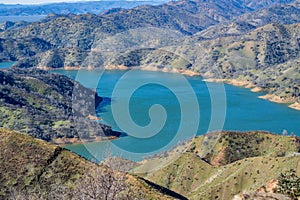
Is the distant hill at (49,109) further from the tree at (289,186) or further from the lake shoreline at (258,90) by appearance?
the tree at (289,186)

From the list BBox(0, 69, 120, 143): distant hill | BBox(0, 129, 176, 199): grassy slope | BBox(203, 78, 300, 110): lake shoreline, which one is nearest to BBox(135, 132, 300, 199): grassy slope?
BBox(0, 129, 176, 199): grassy slope

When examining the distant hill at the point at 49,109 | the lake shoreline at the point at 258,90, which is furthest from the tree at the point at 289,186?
the lake shoreline at the point at 258,90

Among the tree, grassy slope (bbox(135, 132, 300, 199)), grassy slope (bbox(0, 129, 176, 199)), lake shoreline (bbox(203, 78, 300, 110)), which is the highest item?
the tree

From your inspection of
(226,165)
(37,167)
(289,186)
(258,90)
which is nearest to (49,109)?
(226,165)

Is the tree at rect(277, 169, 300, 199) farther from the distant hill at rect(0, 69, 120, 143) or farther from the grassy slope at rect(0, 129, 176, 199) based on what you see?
the distant hill at rect(0, 69, 120, 143)

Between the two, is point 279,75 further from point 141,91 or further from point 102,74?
point 102,74
